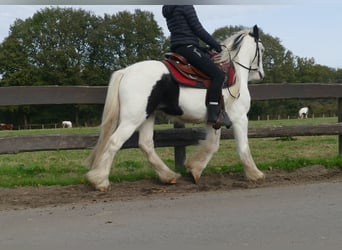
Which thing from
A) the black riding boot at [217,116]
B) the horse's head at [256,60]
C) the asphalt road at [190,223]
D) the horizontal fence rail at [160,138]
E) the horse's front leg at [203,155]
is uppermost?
the horse's head at [256,60]

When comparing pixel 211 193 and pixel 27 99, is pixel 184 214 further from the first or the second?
pixel 27 99

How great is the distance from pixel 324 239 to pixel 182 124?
369 centimetres

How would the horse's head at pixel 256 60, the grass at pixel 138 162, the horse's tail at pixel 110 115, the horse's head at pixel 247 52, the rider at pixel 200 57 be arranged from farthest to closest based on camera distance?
the horse's head at pixel 256 60 → the horse's head at pixel 247 52 → the grass at pixel 138 162 → the rider at pixel 200 57 → the horse's tail at pixel 110 115

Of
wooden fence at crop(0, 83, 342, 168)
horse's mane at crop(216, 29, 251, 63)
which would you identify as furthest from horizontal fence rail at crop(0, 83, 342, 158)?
horse's mane at crop(216, 29, 251, 63)

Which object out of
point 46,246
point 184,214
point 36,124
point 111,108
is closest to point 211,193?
point 184,214

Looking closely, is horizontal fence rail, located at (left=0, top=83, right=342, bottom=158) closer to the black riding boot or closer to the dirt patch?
the dirt patch

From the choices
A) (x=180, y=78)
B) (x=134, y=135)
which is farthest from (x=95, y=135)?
(x=180, y=78)

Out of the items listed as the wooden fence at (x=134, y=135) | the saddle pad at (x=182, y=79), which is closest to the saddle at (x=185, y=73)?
the saddle pad at (x=182, y=79)

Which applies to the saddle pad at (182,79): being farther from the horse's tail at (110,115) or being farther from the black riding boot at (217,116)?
the horse's tail at (110,115)

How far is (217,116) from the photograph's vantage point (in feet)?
20.3

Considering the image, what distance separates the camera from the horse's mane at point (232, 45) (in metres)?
6.66

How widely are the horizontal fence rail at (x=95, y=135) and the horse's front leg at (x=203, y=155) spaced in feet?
1.48

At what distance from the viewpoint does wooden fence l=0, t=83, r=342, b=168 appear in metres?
A: 6.21

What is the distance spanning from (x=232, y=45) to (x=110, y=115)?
2.16m
